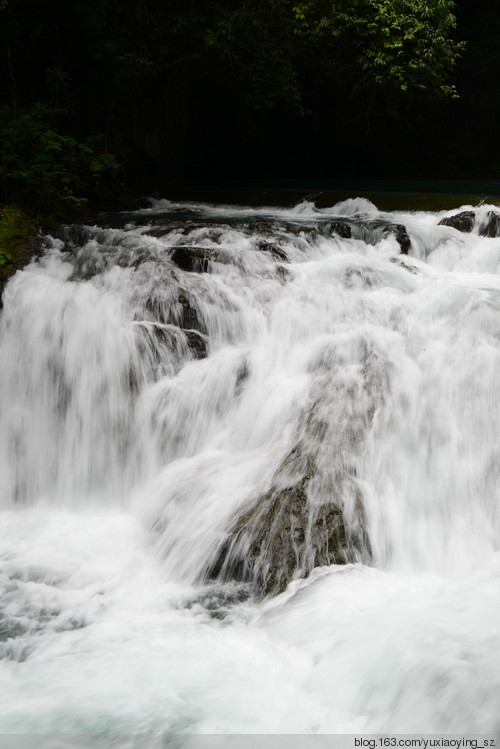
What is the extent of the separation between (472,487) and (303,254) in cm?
404

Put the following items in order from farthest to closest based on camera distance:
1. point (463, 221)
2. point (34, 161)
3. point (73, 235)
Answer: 1. point (463, 221)
2. point (34, 161)
3. point (73, 235)

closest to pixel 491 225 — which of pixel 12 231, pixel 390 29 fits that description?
pixel 390 29

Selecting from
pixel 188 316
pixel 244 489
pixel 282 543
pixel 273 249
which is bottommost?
pixel 282 543

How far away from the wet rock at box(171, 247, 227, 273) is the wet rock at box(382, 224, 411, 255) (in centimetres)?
246

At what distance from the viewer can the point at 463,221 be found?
27.7 ft

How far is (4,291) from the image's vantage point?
19.7ft

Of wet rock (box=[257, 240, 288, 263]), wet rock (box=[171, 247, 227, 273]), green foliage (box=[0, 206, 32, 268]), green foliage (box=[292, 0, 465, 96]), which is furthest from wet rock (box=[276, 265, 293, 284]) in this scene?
green foliage (box=[292, 0, 465, 96])

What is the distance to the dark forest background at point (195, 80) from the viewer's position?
29.9ft

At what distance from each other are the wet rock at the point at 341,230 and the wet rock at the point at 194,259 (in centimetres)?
204

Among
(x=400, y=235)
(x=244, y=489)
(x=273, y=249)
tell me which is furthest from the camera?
(x=400, y=235)

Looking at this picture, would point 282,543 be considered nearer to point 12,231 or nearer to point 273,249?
point 273,249

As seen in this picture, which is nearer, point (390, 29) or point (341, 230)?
point (341, 230)

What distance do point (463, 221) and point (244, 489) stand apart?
5828 millimetres

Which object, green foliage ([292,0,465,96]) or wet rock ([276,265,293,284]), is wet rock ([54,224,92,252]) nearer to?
wet rock ([276,265,293,284])
